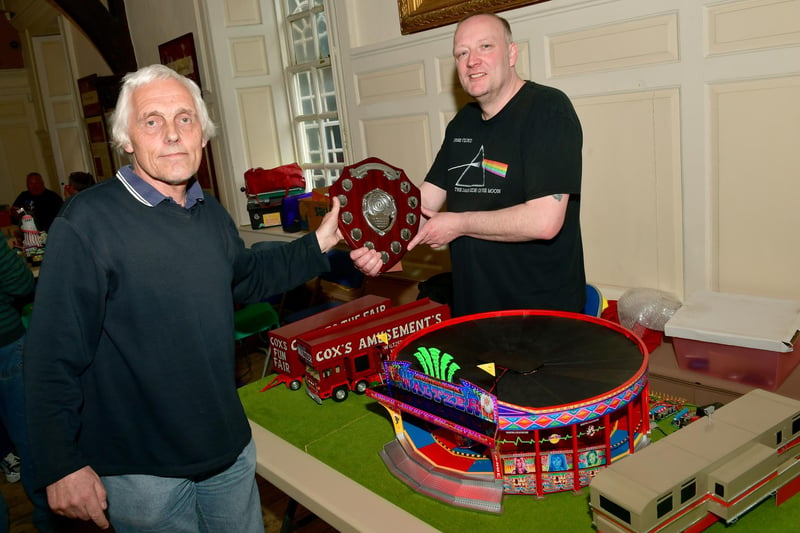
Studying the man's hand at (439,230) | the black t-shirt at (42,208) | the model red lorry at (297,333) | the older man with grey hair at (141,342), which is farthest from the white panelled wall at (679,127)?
the black t-shirt at (42,208)

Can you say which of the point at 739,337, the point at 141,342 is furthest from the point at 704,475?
the point at 141,342

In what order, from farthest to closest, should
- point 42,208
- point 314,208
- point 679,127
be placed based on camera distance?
point 42,208
point 314,208
point 679,127

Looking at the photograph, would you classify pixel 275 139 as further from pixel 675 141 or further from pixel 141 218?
pixel 141 218

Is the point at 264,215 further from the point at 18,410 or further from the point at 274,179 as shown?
the point at 18,410

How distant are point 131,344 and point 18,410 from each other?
2.01 metres

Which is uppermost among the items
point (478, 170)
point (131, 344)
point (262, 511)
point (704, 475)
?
point (478, 170)

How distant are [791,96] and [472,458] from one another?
6.16 ft

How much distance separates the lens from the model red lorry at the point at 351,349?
196cm

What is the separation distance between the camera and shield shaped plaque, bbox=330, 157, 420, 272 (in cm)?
189

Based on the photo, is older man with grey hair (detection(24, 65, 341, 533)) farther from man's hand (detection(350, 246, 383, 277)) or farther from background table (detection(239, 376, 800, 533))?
man's hand (detection(350, 246, 383, 277))

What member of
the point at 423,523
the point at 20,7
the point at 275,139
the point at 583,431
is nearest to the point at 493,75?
the point at 583,431

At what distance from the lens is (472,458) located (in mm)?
1456

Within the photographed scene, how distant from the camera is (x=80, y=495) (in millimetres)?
1340

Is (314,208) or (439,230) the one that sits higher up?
(439,230)
